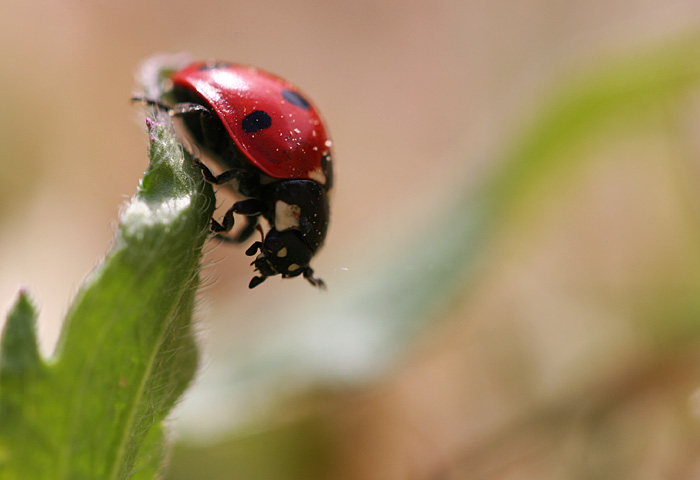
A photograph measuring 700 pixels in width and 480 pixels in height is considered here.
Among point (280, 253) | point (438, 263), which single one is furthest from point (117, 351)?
point (438, 263)

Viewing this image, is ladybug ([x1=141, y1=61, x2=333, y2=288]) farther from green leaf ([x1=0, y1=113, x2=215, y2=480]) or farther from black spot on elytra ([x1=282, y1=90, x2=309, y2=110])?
green leaf ([x1=0, y1=113, x2=215, y2=480])

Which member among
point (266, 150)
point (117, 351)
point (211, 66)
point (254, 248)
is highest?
point (211, 66)

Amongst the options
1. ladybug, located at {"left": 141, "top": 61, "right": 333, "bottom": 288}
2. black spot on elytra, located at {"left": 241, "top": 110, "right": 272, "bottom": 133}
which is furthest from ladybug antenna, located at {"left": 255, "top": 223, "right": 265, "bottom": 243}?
black spot on elytra, located at {"left": 241, "top": 110, "right": 272, "bottom": 133}

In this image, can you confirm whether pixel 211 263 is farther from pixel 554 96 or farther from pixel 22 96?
pixel 22 96

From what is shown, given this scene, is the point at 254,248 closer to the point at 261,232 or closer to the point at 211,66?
the point at 261,232

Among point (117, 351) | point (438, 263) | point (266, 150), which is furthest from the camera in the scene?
→ point (438, 263)

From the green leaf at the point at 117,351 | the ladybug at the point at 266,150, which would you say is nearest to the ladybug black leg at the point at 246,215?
the ladybug at the point at 266,150

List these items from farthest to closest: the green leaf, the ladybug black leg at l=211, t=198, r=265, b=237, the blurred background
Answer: the blurred background → the ladybug black leg at l=211, t=198, r=265, b=237 → the green leaf

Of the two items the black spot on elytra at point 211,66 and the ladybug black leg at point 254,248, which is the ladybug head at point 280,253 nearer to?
the ladybug black leg at point 254,248

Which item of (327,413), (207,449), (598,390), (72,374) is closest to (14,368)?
(72,374)
